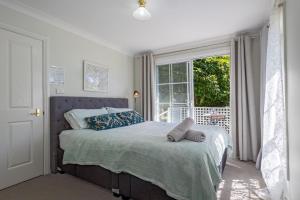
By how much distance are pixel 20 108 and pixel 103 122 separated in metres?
1.13

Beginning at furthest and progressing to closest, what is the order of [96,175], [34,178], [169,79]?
[169,79], [34,178], [96,175]

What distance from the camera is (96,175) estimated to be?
221 centimetres

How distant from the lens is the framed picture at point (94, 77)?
3422 millimetres

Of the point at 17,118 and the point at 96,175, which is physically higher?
the point at 17,118

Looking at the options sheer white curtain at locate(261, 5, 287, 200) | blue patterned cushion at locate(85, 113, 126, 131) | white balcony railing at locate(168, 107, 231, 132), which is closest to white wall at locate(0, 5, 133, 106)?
blue patterned cushion at locate(85, 113, 126, 131)

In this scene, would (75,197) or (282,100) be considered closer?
(282,100)

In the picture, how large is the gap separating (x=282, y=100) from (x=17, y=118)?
3.24 meters

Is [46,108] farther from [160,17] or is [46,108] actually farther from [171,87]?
[171,87]

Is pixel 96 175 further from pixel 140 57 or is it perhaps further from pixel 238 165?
pixel 140 57

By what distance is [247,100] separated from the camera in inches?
132

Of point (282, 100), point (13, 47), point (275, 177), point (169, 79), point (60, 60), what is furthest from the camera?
point (169, 79)

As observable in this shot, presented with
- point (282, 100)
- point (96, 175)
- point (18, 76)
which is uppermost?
point (18, 76)

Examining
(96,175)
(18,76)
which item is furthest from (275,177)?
(18,76)

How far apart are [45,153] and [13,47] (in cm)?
158
